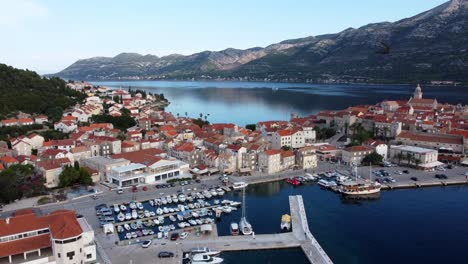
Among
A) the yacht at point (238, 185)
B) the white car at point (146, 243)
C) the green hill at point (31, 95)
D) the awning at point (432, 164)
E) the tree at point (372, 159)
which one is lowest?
the white car at point (146, 243)

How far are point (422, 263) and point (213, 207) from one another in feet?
40.0

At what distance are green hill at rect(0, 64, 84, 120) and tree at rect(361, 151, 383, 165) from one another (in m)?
36.1

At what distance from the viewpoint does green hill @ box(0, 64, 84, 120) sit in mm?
50594

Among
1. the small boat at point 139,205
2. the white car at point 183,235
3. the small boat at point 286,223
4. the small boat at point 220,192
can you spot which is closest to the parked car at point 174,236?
the white car at point 183,235

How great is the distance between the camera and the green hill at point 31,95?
50.6 m

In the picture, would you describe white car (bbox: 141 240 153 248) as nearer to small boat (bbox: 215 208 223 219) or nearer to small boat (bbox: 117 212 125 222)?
small boat (bbox: 117 212 125 222)

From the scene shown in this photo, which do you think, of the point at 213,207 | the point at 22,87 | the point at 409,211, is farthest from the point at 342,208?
the point at 22,87

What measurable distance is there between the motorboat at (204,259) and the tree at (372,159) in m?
21.6

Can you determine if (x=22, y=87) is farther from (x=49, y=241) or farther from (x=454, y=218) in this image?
(x=454, y=218)

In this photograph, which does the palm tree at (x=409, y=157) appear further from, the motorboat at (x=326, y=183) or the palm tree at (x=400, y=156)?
the motorboat at (x=326, y=183)

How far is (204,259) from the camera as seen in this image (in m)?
18.2

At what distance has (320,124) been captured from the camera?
173ft

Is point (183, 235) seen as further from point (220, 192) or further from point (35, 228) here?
point (220, 192)

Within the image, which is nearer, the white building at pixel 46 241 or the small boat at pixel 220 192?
the white building at pixel 46 241
